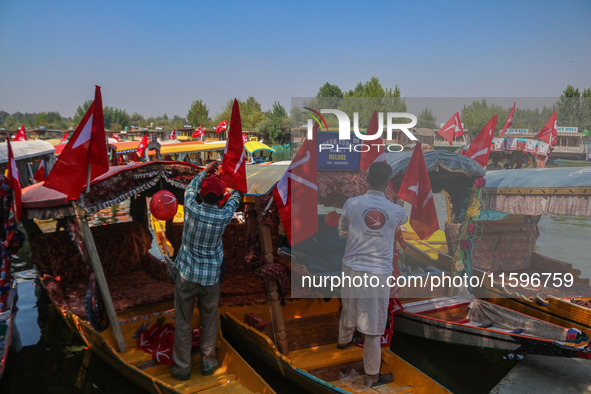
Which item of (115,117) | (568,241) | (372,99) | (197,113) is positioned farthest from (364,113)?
(115,117)

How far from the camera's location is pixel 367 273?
435 cm

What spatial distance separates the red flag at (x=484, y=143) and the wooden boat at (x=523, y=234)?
0.45 m

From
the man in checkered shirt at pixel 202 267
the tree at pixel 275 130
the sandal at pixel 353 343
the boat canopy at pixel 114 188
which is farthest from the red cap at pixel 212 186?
the tree at pixel 275 130

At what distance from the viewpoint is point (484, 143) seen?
7992mm

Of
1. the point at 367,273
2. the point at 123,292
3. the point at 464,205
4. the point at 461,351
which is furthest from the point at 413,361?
the point at 123,292

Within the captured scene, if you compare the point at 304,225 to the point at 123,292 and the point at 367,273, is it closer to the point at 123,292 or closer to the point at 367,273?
the point at 367,273

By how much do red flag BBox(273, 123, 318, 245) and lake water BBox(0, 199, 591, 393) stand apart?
7.05 ft

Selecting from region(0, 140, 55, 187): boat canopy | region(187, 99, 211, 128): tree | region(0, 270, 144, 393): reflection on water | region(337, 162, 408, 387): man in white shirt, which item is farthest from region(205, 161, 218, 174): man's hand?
region(187, 99, 211, 128): tree

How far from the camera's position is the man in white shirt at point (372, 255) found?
4.35 meters

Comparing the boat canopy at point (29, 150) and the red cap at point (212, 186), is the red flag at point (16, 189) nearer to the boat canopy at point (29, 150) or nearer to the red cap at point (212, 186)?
the red cap at point (212, 186)

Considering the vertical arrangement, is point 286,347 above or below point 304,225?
below

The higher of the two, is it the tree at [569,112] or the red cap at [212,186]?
the tree at [569,112]

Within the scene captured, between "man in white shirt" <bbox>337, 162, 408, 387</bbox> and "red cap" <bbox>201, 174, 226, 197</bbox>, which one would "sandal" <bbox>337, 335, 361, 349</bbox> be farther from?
"red cap" <bbox>201, 174, 226, 197</bbox>

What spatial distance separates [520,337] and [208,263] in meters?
4.12
